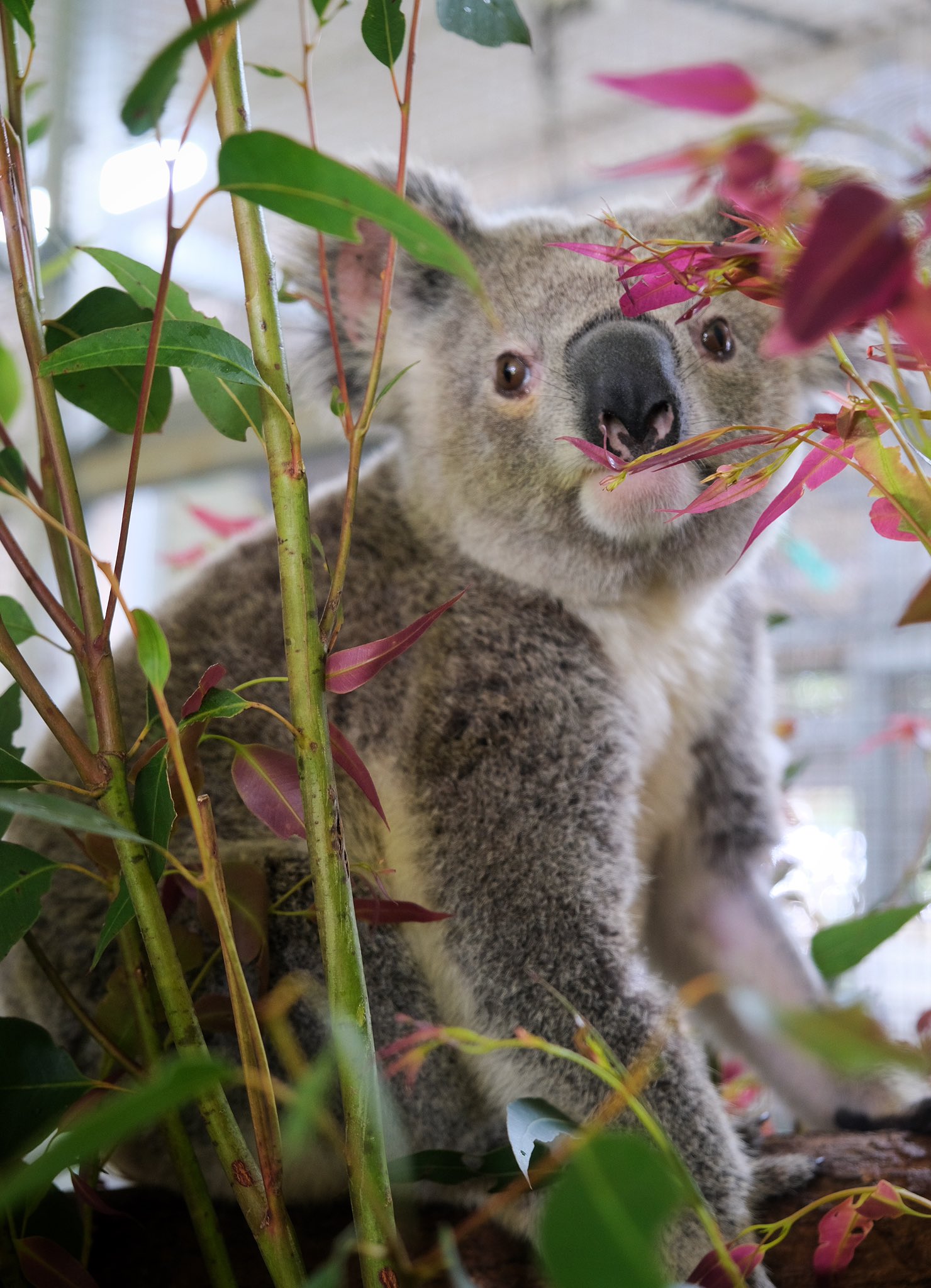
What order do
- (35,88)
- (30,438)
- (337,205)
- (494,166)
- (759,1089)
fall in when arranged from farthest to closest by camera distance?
(494,166) < (30,438) < (759,1089) < (35,88) < (337,205)

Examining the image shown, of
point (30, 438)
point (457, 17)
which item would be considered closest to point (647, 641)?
point (457, 17)

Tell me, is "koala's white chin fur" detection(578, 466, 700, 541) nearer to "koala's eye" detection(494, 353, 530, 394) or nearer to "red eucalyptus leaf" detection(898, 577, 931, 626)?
"koala's eye" detection(494, 353, 530, 394)

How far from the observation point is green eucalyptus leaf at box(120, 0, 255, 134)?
15.1 inches

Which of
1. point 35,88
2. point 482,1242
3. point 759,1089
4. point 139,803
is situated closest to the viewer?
point 139,803

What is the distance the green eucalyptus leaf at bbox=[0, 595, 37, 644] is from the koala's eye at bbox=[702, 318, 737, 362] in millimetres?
914

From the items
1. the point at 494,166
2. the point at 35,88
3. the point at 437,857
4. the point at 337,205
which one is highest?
the point at 494,166

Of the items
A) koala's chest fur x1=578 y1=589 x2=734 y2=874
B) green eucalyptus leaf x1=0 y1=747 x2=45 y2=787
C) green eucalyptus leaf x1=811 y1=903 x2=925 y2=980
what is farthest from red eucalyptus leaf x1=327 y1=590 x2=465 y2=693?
koala's chest fur x1=578 y1=589 x2=734 y2=874

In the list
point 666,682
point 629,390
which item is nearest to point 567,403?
point 629,390

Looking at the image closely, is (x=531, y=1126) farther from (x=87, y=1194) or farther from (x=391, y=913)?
(x=87, y=1194)

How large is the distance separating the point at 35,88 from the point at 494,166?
8.98 feet

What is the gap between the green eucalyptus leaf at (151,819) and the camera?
0.67 meters

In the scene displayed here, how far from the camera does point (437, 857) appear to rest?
1303 mm

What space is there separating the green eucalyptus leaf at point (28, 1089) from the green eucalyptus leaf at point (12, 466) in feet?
1.42

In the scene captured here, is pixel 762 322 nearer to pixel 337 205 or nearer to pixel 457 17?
pixel 457 17
